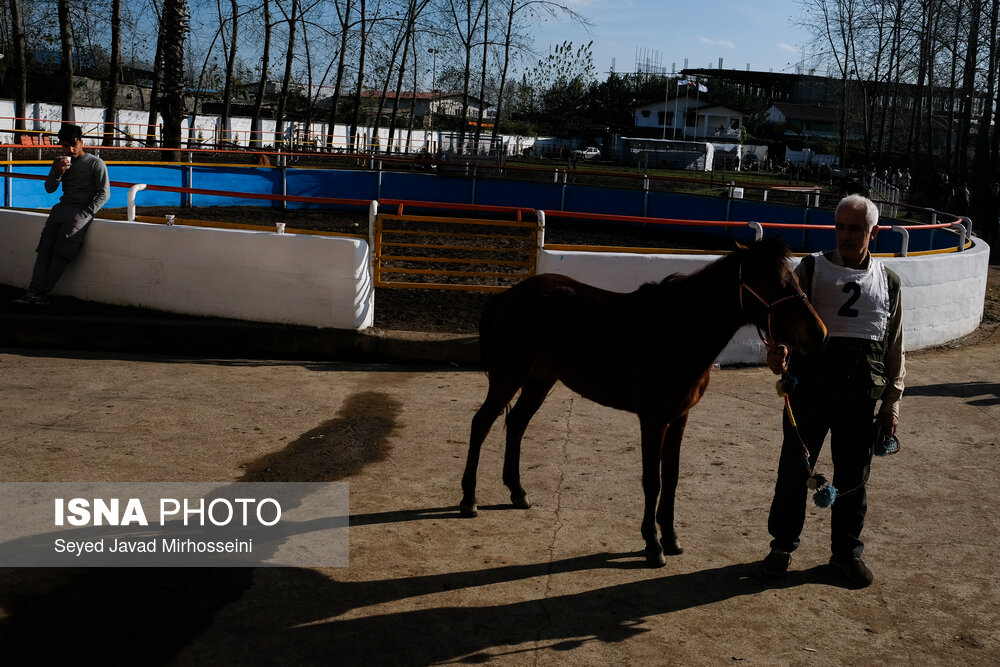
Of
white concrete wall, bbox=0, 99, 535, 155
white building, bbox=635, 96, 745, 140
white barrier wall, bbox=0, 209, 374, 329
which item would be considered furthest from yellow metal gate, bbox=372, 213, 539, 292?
white building, bbox=635, 96, 745, 140

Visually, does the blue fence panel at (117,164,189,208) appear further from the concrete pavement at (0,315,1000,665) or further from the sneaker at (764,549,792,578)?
the sneaker at (764,549,792,578)

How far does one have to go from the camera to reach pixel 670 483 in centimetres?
492

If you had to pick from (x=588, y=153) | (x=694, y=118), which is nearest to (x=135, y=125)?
(x=588, y=153)

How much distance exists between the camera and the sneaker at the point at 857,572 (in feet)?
15.1

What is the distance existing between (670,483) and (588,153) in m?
59.8

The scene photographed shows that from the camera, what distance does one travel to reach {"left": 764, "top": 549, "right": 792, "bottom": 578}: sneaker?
4.68m

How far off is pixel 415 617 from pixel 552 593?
2.29 ft

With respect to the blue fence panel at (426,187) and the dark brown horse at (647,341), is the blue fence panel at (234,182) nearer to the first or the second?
the blue fence panel at (426,187)

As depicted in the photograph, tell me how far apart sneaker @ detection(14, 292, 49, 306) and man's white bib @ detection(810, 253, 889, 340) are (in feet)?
26.6

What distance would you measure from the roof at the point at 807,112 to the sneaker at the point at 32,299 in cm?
9575

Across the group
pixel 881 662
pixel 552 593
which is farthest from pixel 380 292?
pixel 881 662

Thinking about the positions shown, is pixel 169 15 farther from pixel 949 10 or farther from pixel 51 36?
pixel 949 10

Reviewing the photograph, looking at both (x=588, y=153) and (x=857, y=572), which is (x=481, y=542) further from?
(x=588, y=153)

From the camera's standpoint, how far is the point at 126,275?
992 cm
